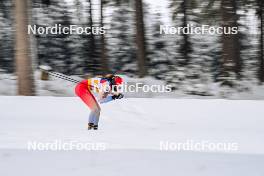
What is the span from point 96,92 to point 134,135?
95 centimetres

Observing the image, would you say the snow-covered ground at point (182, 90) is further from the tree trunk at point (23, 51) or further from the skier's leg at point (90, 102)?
the skier's leg at point (90, 102)

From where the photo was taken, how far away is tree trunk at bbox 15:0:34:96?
10500 mm

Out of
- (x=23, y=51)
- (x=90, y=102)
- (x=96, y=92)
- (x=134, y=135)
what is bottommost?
(x=134, y=135)

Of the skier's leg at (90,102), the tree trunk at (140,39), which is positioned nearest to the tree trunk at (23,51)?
the skier's leg at (90,102)

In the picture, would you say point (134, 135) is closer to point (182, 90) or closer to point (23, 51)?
point (23, 51)

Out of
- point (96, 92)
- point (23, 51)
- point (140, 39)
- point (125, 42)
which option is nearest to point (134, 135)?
point (96, 92)

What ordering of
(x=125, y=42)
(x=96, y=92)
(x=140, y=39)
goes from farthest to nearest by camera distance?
1. (x=125, y=42)
2. (x=140, y=39)
3. (x=96, y=92)

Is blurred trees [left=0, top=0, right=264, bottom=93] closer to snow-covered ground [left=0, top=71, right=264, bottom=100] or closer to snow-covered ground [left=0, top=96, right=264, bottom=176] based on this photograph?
snow-covered ground [left=0, top=71, right=264, bottom=100]

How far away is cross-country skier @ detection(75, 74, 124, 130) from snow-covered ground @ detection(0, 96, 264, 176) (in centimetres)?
17

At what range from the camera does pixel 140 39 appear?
15.8 meters

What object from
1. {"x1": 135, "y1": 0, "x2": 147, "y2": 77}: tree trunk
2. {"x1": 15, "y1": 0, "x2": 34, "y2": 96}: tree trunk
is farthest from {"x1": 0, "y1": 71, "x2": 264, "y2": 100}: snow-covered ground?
{"x1": 135, "y1": 0, "x2": 147, "y2": 77}: tree trunk

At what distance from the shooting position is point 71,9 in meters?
22.4

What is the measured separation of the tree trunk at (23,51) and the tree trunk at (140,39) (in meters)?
5.66

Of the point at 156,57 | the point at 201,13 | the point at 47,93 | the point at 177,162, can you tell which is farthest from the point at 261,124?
the point at 156,57
